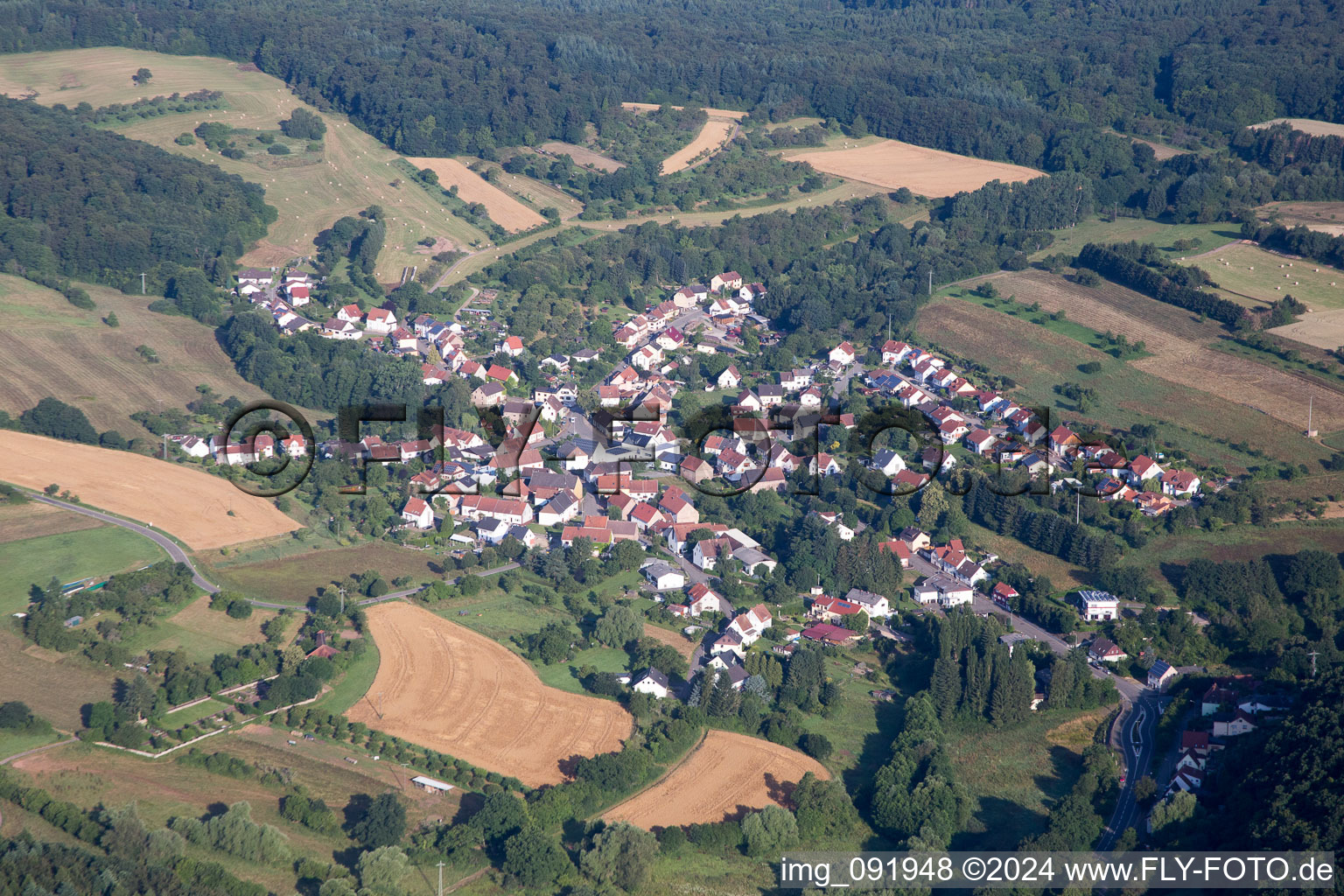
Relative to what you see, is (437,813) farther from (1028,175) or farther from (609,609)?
(1028,175)

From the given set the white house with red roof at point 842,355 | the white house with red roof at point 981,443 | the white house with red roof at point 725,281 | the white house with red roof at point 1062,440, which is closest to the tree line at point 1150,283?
the white house with red roof at point 1062,440

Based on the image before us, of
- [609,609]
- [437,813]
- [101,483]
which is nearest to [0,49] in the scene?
[101,483]

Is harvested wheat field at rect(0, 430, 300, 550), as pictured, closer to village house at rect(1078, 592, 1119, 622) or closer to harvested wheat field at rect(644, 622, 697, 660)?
harvested wheat field at rect(644, 622, 697, 660)

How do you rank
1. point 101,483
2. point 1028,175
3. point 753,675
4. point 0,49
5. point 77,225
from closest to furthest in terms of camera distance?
point 753,675, point 101,483, point 77,225, point 1028,175, point 0,49

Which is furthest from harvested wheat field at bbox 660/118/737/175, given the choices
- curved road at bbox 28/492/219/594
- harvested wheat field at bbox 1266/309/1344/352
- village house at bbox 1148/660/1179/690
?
village house at bbox 1148/660/1179/690

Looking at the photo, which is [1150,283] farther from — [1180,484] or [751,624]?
[751,624]

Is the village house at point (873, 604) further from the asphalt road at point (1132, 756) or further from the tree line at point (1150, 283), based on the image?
the tree line at point (1150, 283)

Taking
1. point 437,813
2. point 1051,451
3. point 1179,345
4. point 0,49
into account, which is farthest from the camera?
point 0,49
